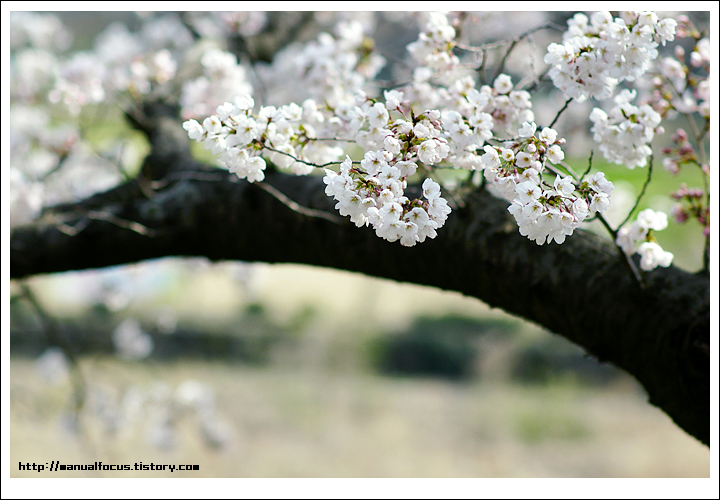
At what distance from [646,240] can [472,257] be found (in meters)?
0.36

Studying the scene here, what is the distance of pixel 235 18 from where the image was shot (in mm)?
2148

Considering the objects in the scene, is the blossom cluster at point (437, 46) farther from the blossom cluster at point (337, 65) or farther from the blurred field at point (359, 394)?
the blurred field at point (359, 394)

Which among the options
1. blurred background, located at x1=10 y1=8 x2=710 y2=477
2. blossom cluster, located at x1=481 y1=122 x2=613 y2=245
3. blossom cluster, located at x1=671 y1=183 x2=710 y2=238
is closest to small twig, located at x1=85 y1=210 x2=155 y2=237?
blossom cluster, located at x1=481 y1=122 x2=613 y2=245

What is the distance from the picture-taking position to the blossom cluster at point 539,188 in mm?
666

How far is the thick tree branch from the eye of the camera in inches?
39.1

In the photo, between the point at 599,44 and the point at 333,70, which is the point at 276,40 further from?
the point at 599,44

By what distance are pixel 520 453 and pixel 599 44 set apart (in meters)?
6.00

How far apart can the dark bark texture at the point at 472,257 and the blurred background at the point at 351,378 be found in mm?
2391

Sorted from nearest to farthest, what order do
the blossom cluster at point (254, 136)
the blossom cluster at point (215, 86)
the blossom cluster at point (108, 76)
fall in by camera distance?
the blossom cluster at point (254, 136), the blossom cluster at point (215, 86), the blossom cluster at point (108, 76)

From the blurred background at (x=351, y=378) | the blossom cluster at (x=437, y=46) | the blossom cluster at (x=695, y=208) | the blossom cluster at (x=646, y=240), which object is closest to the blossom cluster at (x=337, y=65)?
the blossom cluster at (x=437, y=46)

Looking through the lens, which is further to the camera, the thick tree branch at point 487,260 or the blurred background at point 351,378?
the blurred background at point 351,378

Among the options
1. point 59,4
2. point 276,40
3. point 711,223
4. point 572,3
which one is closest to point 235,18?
point 276,40

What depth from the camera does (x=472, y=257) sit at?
1112mm

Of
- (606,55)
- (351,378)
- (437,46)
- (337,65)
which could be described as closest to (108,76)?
(337,65)
